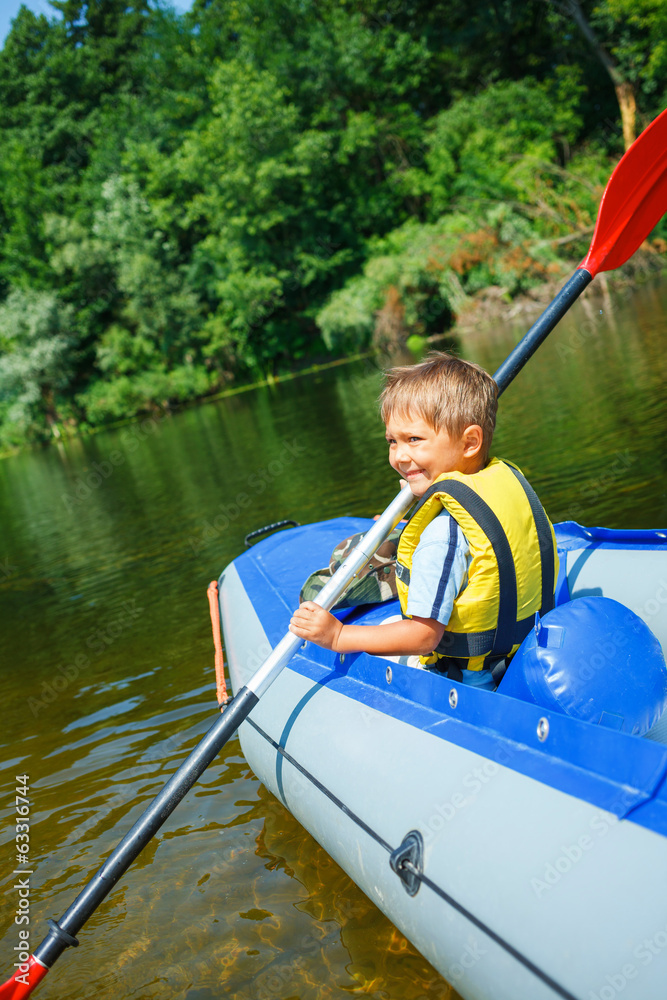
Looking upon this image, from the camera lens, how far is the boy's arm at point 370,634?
1769 mm

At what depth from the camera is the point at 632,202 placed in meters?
2.95

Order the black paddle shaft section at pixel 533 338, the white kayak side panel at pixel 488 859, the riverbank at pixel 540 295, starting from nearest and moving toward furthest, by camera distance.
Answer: the white kayak side panel at pixel 488 859
the black paddle shaft section at pixel 533 338
the riverbank at pixel 540 295

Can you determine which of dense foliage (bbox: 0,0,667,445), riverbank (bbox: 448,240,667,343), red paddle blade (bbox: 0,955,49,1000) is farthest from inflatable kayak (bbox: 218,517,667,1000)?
dense foliage (bbox: 0,0,667,445)

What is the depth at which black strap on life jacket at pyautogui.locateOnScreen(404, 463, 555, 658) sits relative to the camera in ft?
5.53

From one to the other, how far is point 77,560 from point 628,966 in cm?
711

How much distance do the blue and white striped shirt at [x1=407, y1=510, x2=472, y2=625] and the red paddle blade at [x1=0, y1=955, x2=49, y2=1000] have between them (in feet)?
4.60

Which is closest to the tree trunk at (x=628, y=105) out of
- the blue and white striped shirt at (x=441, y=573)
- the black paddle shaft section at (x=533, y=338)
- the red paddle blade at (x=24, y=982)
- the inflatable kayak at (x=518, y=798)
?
the black paddle shaft section at (x=533, y=338)

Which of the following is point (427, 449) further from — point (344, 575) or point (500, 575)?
point (344, 575)

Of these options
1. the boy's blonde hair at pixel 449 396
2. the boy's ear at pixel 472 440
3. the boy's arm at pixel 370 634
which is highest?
the boy's blonde hair at pixel 449 396

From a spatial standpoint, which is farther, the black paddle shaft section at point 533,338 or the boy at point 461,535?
the black paddle shaft section at point 533,338

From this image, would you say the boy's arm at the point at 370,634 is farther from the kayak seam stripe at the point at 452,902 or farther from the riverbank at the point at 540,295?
the riverbank at the point at 540,295

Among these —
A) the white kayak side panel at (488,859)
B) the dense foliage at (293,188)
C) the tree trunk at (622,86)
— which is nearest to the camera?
the white kayak side panel at (488,859)

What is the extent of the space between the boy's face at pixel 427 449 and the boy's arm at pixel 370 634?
1.22 ft

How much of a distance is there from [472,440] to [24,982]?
6.09ft
